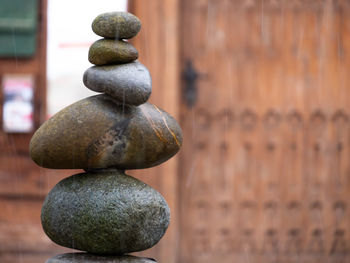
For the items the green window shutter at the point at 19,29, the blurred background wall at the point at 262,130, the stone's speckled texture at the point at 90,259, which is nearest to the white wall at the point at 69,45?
the blurred background wall at the point at 262,130

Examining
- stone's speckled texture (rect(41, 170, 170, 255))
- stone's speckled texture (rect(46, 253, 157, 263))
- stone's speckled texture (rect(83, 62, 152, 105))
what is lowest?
stone's speckled texture (rect(46, 253, 157, 263))

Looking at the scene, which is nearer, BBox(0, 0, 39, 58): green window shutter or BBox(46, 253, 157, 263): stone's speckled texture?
BBox(46, 253, 157, 263): stone's speckled texture

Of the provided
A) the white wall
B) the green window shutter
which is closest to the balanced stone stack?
the white wall

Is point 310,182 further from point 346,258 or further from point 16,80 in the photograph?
point 16,80

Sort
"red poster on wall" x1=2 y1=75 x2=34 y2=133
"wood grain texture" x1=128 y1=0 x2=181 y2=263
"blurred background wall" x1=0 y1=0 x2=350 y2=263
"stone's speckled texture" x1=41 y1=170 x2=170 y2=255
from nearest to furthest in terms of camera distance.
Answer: "stone's speckled texture" x1=41 y1=170 x2=170 y2=255, "wood grain texture" x1=128 y1=0 x2=181 y2=263, "red poster on wall" x1=2 y1=75 x2=34 y2=133, "blurred background wall" x1=0 y1=0 x2=350 y2=263

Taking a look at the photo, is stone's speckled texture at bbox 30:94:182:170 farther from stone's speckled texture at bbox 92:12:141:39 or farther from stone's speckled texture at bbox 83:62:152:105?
stone's speckled texture at bbox 92:12:141:39

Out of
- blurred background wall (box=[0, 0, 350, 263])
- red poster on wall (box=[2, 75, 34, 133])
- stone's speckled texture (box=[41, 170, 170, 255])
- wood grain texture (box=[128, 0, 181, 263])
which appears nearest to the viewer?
stone's speckled texture (box=[41, 170, 170, 255])

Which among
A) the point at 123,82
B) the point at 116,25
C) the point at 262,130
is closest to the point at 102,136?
the point at 123,82

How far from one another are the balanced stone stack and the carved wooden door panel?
7.93 ft

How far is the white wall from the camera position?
5070 millimetres

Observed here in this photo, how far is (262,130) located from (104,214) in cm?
281

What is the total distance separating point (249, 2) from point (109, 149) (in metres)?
2.97

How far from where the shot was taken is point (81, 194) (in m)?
2.66

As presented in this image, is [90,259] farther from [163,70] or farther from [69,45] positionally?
[69,45]
